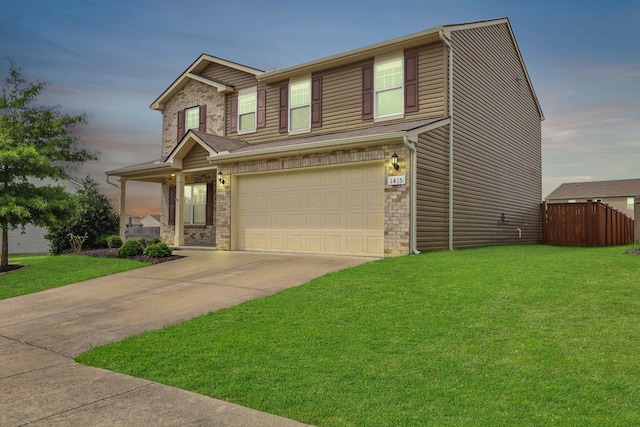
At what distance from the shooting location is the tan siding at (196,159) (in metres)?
17.0

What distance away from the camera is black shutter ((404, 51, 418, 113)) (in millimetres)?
14055

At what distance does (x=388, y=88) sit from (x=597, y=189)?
123 ft

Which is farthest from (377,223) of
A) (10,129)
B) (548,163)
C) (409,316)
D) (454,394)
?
(548,163)

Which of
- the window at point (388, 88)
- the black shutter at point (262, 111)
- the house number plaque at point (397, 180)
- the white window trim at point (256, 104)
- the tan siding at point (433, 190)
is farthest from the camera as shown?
the white window trim at point (256, 104)

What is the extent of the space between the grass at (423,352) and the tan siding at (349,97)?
714 cm

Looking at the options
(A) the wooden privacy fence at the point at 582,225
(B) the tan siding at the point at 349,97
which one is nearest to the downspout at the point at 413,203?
(B) the tan siding at the point at 349,97

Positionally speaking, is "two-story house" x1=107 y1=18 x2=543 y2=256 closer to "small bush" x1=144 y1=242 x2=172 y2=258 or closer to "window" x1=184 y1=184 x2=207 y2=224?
"window" x1=184 y1=184 x2=207 y2=224

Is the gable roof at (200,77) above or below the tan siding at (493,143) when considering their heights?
above

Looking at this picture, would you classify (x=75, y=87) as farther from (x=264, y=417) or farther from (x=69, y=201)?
(x=264, y=417)

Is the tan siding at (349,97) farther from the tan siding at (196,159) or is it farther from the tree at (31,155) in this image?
the tree at (31,155)

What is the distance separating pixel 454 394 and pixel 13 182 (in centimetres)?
1534

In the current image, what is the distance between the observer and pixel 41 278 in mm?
12031

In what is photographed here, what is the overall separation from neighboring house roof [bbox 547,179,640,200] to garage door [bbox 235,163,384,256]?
3753cm

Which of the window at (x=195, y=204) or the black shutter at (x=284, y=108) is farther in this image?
the window at (x=195, y=204)
